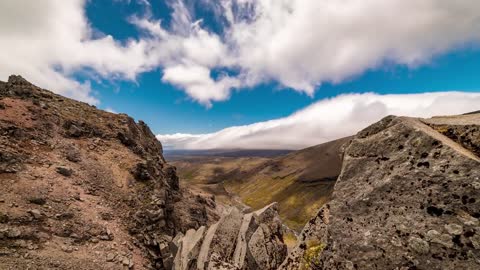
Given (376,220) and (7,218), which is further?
(7,218)

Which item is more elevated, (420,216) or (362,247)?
(420,216)

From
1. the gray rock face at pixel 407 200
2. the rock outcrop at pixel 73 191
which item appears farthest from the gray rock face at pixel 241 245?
the rock outcrop at pixel 73 191

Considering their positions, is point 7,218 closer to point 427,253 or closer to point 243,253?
point 243,253

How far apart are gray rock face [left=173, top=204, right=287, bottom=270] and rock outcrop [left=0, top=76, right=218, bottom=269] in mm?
12734

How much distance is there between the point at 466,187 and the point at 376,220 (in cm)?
303

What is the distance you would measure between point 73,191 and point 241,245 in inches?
1152

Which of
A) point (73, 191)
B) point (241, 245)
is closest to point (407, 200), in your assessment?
point (241, 245)


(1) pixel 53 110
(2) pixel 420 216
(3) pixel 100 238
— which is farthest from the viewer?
(1) pixel 53 110

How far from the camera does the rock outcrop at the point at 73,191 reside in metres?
32.7

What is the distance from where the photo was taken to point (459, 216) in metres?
9.50

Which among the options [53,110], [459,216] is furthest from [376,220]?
[53,110]

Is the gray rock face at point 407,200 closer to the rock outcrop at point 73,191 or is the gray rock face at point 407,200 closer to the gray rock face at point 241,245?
the gray rock face at point 241,245

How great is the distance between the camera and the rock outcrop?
32656 mm

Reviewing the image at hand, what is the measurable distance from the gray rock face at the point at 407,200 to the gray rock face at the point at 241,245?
383 inches
